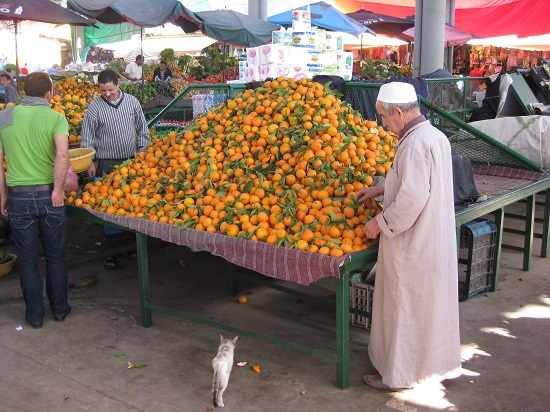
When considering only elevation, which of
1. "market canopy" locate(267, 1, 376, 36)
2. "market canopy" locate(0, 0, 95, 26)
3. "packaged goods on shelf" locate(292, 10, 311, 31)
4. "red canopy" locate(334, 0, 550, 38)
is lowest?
"packaged goods on shelf" locate(292, 10, 311, 31)

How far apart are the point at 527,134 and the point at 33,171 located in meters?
5.38

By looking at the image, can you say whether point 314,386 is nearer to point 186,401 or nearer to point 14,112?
point 186,401

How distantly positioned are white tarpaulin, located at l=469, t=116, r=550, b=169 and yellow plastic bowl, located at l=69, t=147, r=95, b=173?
4693mm

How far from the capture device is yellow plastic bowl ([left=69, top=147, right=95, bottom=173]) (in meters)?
5.20

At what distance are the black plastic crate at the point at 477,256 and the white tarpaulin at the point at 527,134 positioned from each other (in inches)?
75.3

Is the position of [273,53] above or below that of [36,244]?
above

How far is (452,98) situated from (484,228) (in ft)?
10.5

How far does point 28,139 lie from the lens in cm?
453

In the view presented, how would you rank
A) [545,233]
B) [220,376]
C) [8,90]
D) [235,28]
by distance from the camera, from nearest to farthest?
[220,376]
[545,233]
[8,90]
[235,28]

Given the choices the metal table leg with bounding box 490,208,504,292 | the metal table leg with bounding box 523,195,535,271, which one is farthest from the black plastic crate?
the metal table leg with bounding box 523,195,535,271

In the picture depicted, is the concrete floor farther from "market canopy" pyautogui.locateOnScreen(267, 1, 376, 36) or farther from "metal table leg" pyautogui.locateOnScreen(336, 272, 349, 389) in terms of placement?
"market canopy" pyautogui.locateOnScreen(267, 1, 376, 36)

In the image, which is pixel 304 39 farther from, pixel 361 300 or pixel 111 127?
pixel 361 300

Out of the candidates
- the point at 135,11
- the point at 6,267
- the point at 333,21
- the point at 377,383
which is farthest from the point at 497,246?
the point at 333,21

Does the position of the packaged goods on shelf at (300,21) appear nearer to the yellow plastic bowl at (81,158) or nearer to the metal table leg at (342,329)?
the yellow plastic bowl at (81,158)
